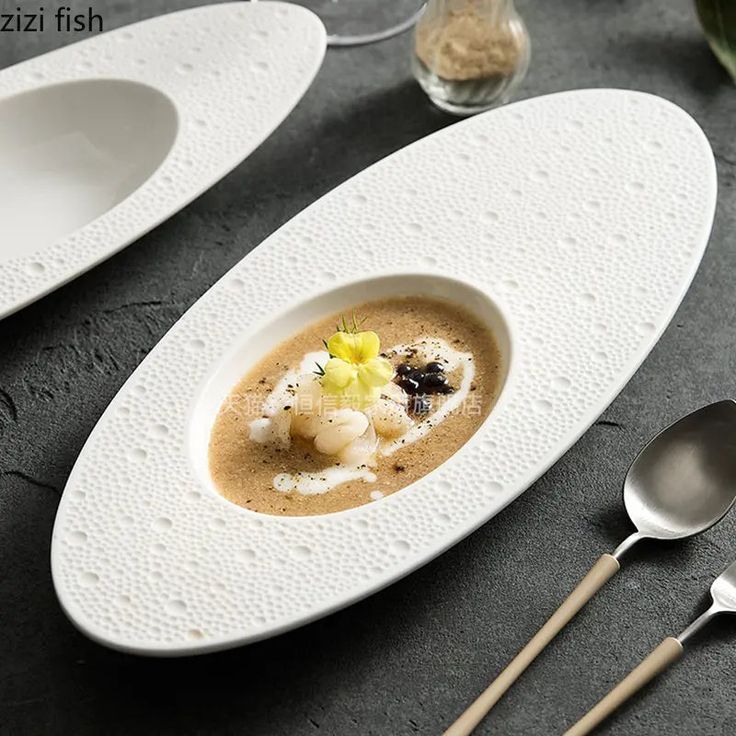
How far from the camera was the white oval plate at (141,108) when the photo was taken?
175 cm

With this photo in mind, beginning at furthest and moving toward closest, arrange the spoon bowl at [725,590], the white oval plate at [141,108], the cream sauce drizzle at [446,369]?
the white oval plate at [141,108], the cream sauce drizzle at [446,369], the spoon bowl at [725,590]

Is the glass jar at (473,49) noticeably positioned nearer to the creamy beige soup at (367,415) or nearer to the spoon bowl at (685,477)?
the creamy beige soup at (367,415)

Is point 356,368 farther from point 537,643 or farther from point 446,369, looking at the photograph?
point 537,643

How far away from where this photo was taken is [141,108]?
6.09ft

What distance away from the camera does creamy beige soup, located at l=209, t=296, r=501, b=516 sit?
51.0 inches

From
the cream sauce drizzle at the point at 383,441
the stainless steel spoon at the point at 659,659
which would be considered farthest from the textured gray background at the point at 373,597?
the cream sauce drizzle at the point at 383,441

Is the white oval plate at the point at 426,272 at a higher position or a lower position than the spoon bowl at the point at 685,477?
higher

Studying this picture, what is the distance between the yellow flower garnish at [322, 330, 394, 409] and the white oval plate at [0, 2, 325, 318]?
48 centimetres

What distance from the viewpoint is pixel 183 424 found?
4.31ft

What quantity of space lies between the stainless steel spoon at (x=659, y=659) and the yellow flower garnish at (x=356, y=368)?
0.40 metres

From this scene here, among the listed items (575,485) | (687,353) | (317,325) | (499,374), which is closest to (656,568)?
(575,485)

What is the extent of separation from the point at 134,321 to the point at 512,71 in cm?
72

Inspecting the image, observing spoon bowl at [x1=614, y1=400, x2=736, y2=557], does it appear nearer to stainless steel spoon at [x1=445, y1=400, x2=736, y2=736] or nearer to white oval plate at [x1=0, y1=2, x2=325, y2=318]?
stainless steel spoon at [x1=445, y1=400, x2=736, y2=736]

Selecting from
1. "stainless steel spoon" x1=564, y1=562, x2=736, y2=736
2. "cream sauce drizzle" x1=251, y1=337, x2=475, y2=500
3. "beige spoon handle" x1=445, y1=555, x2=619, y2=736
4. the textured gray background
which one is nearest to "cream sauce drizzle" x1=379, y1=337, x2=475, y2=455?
"cream sauce drizzle" x1=251, y1=337, x2=475, y2=500
